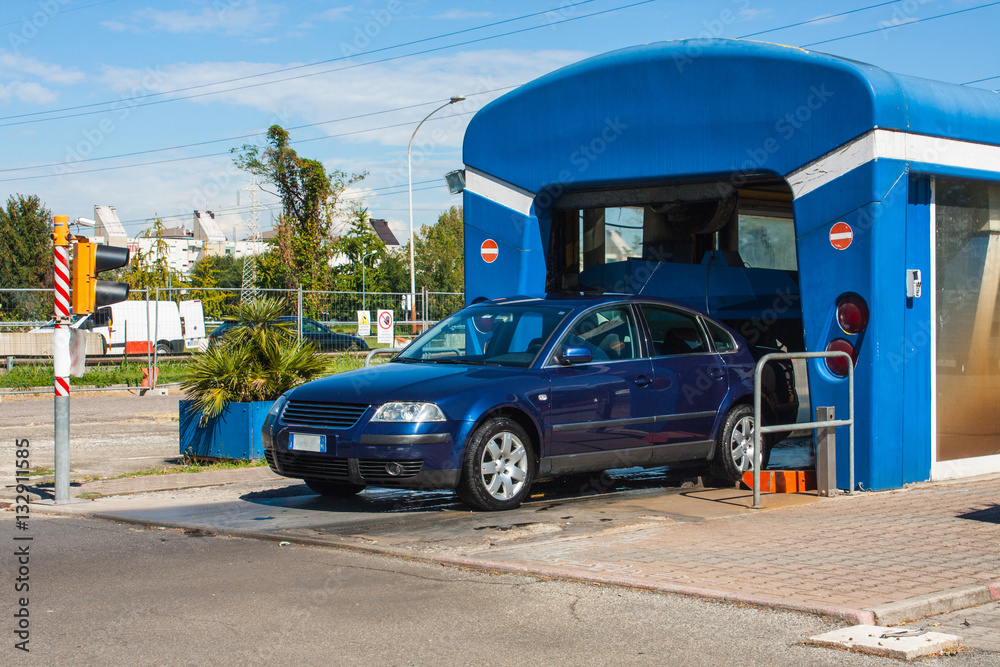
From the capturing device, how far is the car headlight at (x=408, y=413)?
763cm

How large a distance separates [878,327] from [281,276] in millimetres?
36370

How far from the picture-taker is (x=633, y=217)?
38.2 ft

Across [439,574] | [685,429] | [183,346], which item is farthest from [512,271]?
[183,346]

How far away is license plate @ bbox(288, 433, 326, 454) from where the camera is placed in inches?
310

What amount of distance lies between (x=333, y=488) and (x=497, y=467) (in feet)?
5.52

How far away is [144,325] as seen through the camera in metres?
33.3

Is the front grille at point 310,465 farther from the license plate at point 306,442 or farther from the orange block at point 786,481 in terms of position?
the orange block at point 786,481

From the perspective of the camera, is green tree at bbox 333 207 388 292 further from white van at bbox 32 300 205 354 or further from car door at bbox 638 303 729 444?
car door at bbox 638 303 729 444

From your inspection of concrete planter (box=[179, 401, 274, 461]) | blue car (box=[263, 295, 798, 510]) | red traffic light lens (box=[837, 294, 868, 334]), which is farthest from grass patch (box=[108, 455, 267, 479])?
red traffic light lens (box=[837, 294, 868, 334])

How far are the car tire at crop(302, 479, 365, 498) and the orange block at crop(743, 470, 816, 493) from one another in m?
3.42

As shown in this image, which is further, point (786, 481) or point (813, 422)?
point (786, 481)

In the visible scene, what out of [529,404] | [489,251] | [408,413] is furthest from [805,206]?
[408,413]

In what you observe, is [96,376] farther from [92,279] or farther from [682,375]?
[682,375]

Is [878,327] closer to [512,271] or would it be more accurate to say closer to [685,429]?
[685,429]
